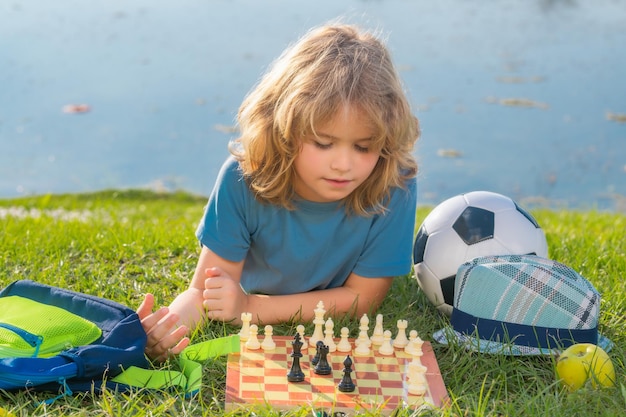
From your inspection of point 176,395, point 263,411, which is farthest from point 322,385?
point 176,395

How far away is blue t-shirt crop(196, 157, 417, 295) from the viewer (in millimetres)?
3174

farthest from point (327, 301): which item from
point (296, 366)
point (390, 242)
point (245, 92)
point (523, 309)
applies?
point (245, 92)

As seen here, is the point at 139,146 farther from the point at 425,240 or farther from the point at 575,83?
the point at 425,240

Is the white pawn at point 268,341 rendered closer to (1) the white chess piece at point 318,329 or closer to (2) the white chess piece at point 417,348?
(1) the white chess piece at point 318,329

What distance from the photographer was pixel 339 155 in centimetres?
277

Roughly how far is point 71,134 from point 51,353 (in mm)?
9147

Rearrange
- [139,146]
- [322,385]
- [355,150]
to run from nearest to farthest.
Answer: [322,385]
[355,150]
[139,146]

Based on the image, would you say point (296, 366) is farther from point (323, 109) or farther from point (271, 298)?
point (323, 109)

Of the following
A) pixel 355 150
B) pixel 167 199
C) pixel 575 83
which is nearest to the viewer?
pixel 355 150

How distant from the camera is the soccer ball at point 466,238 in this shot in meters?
3.19

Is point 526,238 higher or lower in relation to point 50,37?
higher

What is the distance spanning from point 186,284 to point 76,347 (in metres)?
1.00

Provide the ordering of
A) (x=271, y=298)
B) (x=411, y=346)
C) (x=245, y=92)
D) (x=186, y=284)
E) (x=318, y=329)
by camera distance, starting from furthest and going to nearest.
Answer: (x=245, y=92) < (x=186, y=284) < (x=271, y=298) < (x=318, y=329) < (x=411, y=346)

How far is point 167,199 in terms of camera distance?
9.21 m
